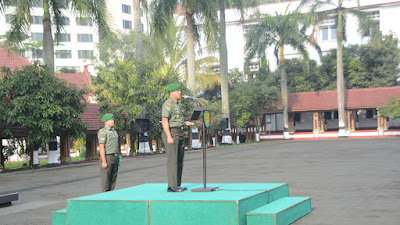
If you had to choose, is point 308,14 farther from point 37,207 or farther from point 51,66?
point 37,207

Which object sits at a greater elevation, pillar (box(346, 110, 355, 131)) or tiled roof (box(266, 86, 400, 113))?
tiled roof (box(266, 86, 400, 113))

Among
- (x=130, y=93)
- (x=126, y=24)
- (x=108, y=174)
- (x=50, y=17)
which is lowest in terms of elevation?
A: (x=108, y=174)

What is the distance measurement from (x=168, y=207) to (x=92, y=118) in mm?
23654

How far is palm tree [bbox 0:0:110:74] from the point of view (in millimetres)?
24334

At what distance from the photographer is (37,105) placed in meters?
23.1

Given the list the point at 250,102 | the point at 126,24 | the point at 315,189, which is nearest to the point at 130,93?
the point at 250,102

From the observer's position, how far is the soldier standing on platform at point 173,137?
338 inches

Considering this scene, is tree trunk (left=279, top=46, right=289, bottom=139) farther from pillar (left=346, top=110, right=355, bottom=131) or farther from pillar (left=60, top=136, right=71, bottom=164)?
pillar (left=60, top=136, right=71, bottom=164)

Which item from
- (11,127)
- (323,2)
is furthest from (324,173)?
(323,2)

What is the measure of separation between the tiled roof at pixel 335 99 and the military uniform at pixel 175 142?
43.7 metres

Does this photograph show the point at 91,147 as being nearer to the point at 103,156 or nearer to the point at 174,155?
the point at 103,156

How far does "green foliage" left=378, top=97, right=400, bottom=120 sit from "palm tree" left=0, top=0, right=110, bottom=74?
1140 inches

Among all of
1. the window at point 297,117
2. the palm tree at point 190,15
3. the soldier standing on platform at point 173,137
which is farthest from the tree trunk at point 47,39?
the window at point 297,117

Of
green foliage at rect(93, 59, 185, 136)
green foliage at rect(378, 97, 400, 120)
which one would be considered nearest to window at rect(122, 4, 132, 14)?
green foliage at rect(378, 97, 400, 120)
